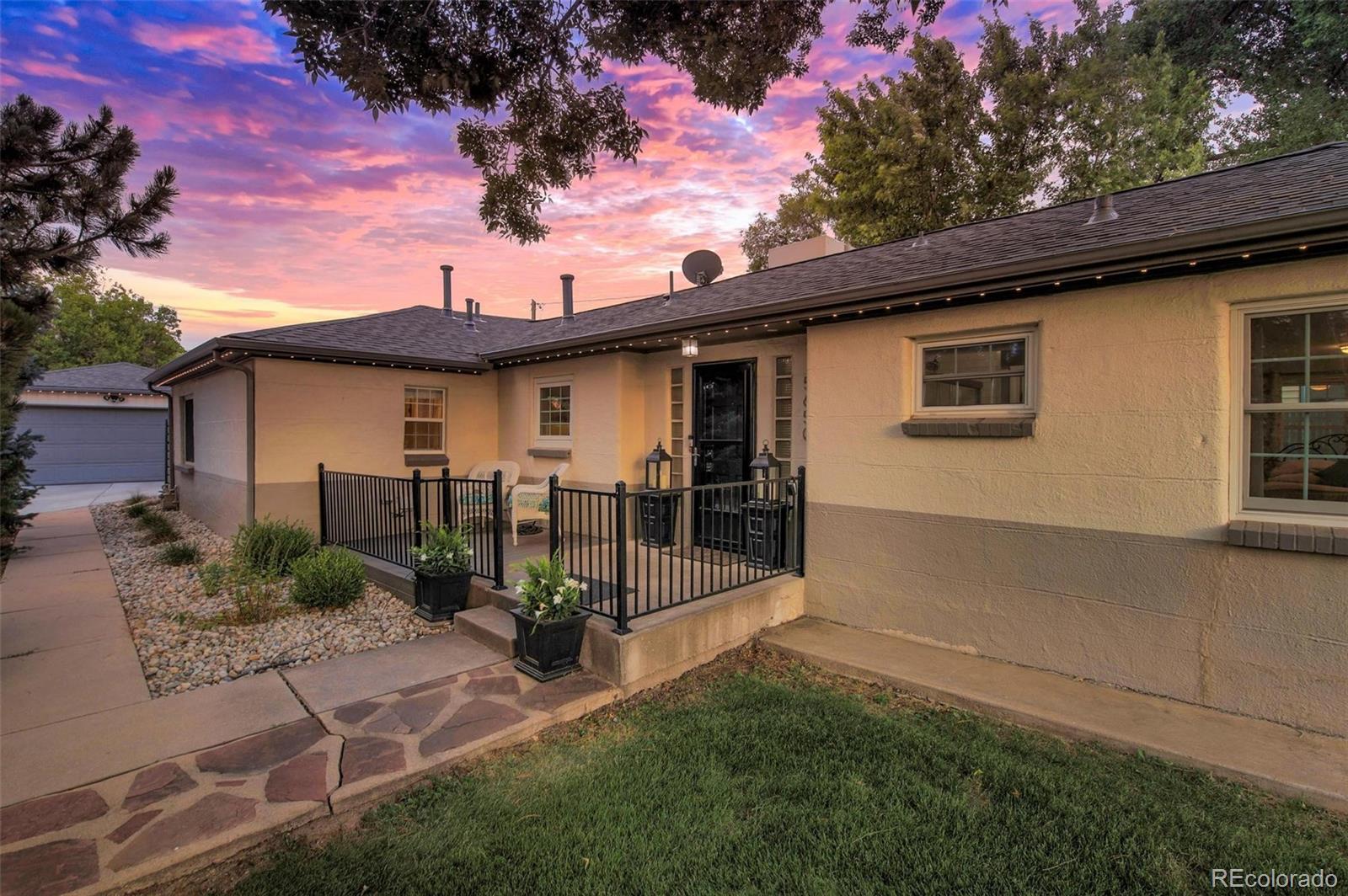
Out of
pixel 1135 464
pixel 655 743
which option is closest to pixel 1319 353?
pixel 1135 464

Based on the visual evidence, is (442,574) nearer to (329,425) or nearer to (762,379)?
(762,379)

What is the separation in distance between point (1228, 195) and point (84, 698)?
806 cm

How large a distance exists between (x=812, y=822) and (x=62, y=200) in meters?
6.31

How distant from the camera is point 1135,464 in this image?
3.63 metres

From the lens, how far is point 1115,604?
12.2 feet

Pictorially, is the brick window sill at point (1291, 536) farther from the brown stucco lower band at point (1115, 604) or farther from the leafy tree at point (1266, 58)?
the leafy tree at point (1266, 58)

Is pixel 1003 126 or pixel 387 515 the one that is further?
pixel 1003 126

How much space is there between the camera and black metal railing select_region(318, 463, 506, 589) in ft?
18.2

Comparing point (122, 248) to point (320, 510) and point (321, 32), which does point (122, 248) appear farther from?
point (320, 510)

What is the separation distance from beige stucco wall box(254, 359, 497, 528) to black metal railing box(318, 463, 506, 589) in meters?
0.29

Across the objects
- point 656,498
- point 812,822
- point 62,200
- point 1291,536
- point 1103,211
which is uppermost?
point 1103,211

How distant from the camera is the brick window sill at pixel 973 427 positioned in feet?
13.2

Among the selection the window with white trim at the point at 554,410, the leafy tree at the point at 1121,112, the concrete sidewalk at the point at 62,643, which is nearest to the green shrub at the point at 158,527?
the concrete sidewalk at the point at 62,643

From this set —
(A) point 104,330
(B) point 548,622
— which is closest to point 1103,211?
(B) point 548,622
